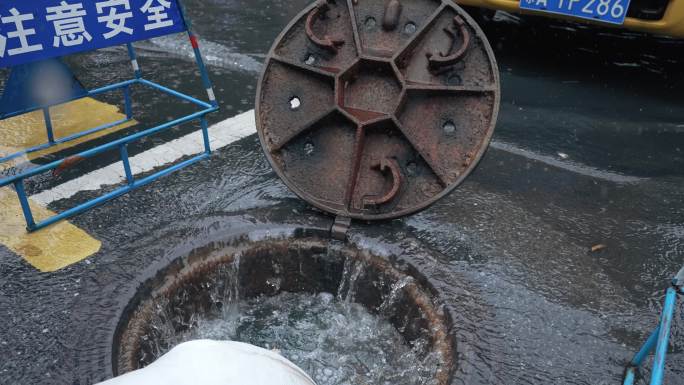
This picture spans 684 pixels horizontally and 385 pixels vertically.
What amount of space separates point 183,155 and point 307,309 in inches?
67.1

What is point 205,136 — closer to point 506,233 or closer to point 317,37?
point 317,37

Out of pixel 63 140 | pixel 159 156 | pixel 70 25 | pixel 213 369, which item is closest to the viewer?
pixel 213 369

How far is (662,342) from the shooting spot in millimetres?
1909

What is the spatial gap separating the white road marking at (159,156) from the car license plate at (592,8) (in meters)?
3.02

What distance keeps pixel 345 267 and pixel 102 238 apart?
1.49 meters

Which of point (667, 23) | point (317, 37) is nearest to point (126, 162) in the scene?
point (317, 37)

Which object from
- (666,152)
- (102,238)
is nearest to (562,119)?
(666,152)

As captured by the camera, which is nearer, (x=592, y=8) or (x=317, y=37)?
(x=317, y=37)

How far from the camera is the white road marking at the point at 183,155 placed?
364 centimetres

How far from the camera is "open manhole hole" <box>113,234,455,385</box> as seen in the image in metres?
2.75

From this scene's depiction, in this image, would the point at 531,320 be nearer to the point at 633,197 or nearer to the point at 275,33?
the point at 633,197

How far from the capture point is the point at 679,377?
2.40 metres

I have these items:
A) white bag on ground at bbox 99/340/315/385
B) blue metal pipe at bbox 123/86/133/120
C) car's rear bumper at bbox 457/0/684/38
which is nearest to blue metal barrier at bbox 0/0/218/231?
blue metal pipe at bbox 123/86/133/120

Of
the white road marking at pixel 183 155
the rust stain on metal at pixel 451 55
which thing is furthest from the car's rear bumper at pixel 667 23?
the rust stain on metal at pixel 451 55
